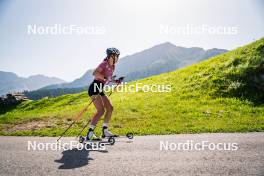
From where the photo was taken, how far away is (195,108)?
20.8m

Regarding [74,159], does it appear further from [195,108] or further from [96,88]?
[195,108]

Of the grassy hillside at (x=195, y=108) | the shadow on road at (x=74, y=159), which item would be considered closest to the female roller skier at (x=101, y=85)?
the shadow on road at (x=74, y=159)

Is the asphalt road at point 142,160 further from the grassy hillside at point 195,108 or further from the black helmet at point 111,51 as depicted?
the grassy hillside at point 195,108

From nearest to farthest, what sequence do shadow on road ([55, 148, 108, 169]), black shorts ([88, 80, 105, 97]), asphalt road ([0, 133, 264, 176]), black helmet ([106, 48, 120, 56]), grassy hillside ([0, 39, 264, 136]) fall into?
asphalt road ([0, 133, 264, 176]) < shadow on road ([55, 148, 108, 169]) < black shorts ([88, 80, 105, 97]) < black helmet ([106, 48, 120, 56]) < grassy hillside ([0, 39, 264, 136])

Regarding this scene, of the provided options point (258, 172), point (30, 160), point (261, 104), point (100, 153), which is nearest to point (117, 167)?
point (100, 153)

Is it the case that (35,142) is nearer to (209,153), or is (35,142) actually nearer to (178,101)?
(209,153)

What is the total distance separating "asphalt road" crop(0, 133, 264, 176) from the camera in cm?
681

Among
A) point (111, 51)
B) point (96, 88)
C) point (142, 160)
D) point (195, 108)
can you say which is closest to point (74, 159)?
point (142, 160)

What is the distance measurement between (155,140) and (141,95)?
714 inches

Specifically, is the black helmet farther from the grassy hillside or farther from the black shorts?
the grassy hillside

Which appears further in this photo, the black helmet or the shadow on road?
the black helmet

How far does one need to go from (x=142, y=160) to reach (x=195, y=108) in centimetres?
1378

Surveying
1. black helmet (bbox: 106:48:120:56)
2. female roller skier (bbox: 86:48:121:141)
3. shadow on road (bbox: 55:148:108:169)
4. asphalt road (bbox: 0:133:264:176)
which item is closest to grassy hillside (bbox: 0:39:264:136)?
female roller skier (bbox: 86:48:121:141)

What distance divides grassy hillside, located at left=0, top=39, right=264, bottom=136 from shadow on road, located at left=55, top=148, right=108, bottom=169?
4.79 metres
